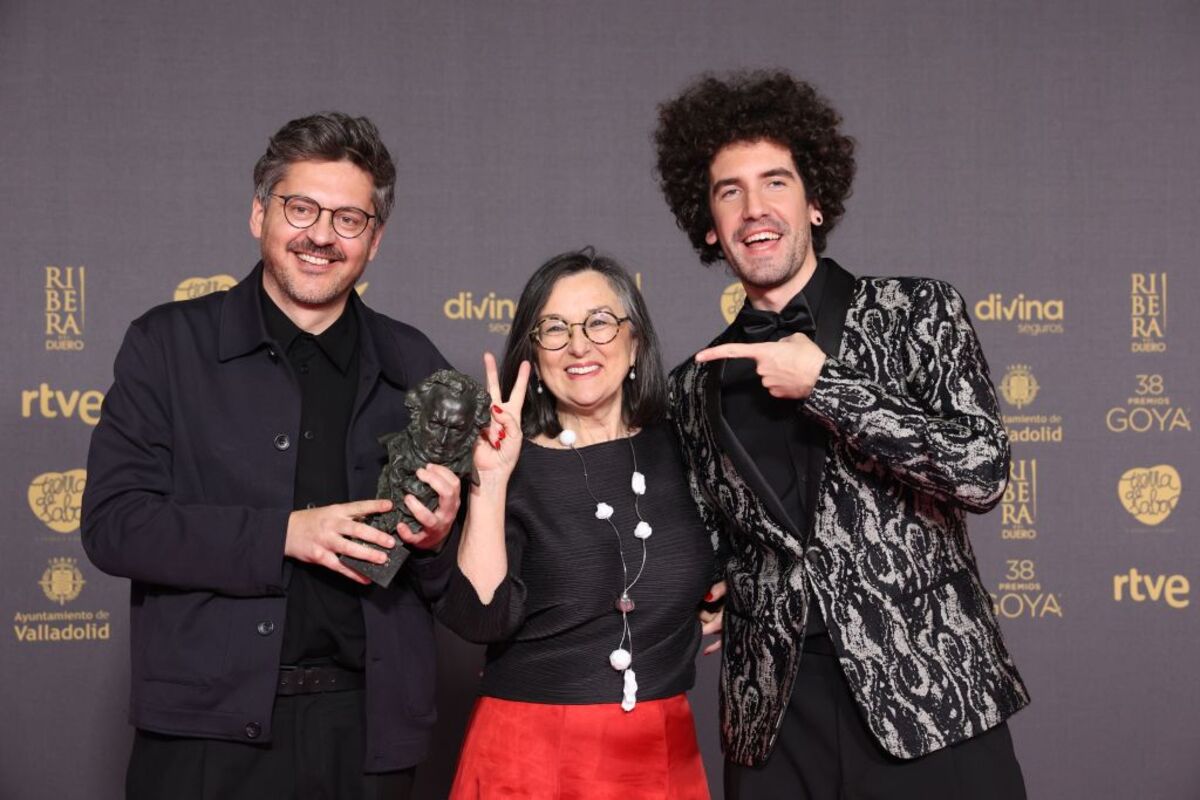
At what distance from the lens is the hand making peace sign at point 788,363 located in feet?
6.48

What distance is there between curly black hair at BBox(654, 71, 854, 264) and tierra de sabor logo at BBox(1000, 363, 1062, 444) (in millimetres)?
1569

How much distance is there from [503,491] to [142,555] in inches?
25.3

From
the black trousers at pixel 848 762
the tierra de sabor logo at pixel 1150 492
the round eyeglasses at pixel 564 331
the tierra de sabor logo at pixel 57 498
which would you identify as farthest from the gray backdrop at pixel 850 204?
the black trousers at pixel 848 762

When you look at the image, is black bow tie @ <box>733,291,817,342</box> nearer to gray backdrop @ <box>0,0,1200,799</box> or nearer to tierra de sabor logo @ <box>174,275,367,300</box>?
gray backdrop @ <box>0,0,1200,799</box>

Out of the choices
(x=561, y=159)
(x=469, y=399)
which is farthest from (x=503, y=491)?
(x=561, y=159)

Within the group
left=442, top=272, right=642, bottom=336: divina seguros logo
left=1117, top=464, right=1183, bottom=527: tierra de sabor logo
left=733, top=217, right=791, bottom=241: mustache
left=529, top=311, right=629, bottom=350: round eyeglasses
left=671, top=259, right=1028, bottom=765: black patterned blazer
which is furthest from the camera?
left=1117, top=464, right=1183, bottom=527: tierra de sabor logo

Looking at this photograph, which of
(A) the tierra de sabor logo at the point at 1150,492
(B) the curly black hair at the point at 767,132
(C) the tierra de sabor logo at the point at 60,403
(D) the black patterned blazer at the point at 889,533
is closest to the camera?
(D) the black patterned blazer at the point at 889,533

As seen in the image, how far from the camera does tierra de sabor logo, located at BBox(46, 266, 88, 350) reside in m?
3.56

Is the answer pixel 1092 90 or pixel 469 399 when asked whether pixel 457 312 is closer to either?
pixel 469 399

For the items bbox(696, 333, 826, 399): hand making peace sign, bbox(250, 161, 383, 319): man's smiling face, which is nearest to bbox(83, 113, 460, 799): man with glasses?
bbox(250, 161, 383, 319): man's smiling face

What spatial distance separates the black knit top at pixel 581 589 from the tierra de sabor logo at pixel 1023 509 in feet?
6.18

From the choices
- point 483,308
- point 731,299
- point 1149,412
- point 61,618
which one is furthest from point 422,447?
point 1149,412

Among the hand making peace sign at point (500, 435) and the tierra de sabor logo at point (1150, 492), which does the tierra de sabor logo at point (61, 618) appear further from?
the tierra de sabor logo at point (1150, 492)

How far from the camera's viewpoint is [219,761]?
2.02m
